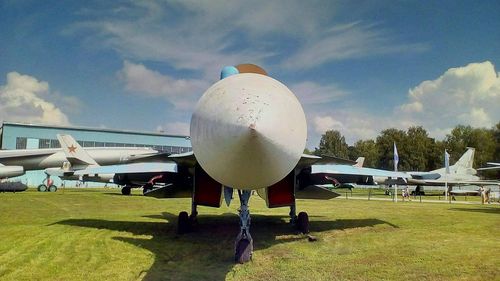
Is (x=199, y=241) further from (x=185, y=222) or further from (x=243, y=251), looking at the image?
(x=243, y=251)

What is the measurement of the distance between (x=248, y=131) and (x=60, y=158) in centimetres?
3571

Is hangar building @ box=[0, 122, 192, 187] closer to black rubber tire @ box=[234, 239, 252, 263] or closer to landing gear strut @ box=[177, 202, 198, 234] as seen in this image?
landing gear strut @ box=[177, 202, 198, 234]

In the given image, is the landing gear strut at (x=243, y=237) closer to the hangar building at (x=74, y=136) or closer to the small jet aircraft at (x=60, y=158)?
the small jet aircraft at (x=60, y=158)

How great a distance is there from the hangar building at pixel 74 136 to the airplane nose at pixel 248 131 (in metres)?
46.8

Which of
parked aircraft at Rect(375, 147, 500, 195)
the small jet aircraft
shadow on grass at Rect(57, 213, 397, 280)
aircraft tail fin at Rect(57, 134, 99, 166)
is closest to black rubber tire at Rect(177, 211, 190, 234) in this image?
shadow on grass at Rect(57, 213, 397, 280)

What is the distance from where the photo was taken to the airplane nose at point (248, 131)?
12.1 ft

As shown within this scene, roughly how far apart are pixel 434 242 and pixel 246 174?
21.9ft

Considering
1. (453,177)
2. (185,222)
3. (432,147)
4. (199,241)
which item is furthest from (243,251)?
(432,147)

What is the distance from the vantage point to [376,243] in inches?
338

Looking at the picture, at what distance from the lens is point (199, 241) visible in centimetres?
900

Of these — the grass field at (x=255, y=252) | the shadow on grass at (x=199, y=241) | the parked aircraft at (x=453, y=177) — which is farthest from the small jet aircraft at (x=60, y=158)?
the parked aircraft at (x=453, y=177)

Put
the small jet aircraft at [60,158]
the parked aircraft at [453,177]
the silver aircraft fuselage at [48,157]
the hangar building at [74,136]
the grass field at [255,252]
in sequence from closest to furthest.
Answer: the grass field at [255,252]
the small jet aircraft at [60,158]
the silver aircraft fuselage at [48,157]
the parked aircraft at [453,177]
the hangar building at [74,136]

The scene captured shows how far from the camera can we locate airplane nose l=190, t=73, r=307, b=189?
146 inches

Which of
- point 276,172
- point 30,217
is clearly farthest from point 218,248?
point 30,217
